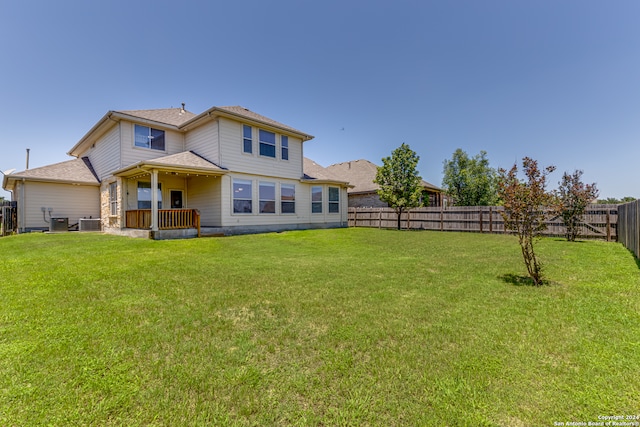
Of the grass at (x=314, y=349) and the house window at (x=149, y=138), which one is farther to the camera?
the house window at (x=149, y=138)

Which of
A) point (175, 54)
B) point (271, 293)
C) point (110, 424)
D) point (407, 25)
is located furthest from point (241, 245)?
point (407, 25)

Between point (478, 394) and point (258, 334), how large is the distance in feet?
6.73

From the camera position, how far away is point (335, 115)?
19.0 metres

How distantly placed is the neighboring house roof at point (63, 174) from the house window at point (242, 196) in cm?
854

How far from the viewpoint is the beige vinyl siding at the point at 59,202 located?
45.1 ft

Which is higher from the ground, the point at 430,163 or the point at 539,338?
the point at 430,163

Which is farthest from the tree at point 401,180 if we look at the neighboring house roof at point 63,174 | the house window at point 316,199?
the neighboring house roof at point 63,174

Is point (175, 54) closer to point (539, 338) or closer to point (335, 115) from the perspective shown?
point (335, 115)

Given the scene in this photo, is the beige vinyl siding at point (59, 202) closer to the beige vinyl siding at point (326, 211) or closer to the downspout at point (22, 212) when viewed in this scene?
the downspout at point (22, 212)

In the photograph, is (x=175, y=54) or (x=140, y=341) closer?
(x=140, y=341)

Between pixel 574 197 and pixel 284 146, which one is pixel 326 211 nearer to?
pixel 284 146

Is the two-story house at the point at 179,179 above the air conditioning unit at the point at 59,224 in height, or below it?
above

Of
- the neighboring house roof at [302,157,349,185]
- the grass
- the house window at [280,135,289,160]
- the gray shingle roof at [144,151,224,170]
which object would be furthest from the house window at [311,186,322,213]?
the grass

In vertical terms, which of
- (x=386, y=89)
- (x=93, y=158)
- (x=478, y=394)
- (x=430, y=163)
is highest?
(x=386, y=89)
